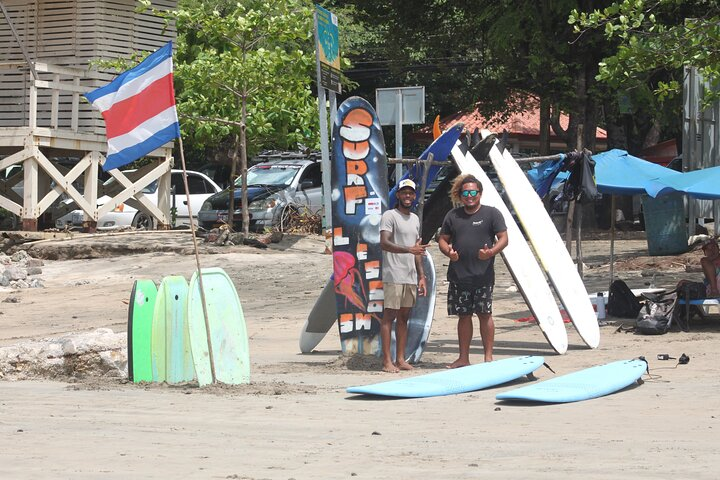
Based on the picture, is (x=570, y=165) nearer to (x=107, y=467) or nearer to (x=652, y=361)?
(x=652, y=361)

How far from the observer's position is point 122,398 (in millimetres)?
8633

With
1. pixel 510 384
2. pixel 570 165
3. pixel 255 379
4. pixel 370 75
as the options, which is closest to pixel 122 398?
pixel 255 379

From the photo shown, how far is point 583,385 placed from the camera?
852 centimetres

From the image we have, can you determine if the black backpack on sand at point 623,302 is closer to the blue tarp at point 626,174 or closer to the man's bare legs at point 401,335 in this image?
the blue tarp at point 626,174

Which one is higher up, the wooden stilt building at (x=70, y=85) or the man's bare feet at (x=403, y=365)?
the wooden stilt building at (x=70, y=85)

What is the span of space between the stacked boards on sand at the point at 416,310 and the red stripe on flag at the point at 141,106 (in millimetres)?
2766

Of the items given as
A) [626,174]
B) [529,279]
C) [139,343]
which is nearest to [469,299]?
[529,279]

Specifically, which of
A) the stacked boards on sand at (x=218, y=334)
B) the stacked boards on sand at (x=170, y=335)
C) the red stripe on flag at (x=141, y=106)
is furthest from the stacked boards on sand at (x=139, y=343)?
the red stripe on flag at (x=141, y=106)

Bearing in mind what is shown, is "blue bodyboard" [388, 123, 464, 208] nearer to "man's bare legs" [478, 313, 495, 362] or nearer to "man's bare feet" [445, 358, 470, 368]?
"man's bare legs" [478, 313, 495, 362]

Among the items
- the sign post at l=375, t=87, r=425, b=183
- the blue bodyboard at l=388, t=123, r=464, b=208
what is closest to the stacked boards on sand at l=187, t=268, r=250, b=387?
the blue bodyboard at l=388, t=123, r=464, b=208

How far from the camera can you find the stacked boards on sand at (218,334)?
9.24 m

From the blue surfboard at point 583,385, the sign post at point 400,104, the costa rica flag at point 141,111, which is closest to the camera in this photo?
the blue surfboard at point 583,385

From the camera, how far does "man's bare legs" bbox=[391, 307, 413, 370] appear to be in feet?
34.4

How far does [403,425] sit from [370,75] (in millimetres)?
36189
